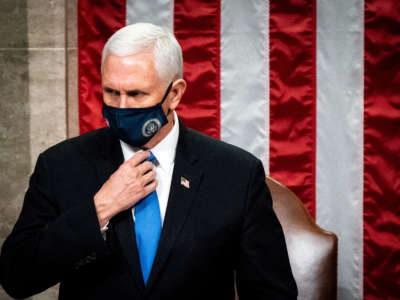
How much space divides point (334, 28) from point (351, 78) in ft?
0.89

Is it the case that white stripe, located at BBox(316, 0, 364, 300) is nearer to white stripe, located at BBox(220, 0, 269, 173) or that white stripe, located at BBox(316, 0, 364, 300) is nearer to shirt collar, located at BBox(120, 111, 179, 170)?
white stripe, located at BBox(220, 0, 269, 173)

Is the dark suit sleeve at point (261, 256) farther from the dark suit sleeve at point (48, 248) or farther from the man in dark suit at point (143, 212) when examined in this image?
the dark suit sleeve at point (48, 248)

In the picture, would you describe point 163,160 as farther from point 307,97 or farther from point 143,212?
point 307,97

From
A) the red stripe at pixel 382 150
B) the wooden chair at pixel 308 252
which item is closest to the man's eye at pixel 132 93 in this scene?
the wooden chair at pixel 308 252

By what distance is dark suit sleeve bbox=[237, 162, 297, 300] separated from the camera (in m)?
1.20

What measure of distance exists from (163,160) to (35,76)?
132 cm

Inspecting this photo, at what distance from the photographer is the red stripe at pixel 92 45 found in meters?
2.13

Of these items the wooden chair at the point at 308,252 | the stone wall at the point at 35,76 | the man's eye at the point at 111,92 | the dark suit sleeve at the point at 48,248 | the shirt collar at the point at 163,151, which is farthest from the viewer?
the stone wall at the point at 35,76

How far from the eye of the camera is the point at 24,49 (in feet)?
7.27

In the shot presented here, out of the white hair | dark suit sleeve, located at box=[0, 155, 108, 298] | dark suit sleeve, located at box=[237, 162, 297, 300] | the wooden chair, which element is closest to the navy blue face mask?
the white hair

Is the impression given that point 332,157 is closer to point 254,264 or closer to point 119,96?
point 254,264

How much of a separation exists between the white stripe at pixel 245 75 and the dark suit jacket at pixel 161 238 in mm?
847

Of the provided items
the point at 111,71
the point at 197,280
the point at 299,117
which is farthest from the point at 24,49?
the point at 197,280

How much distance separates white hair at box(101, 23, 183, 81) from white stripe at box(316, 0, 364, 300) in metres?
1.17
